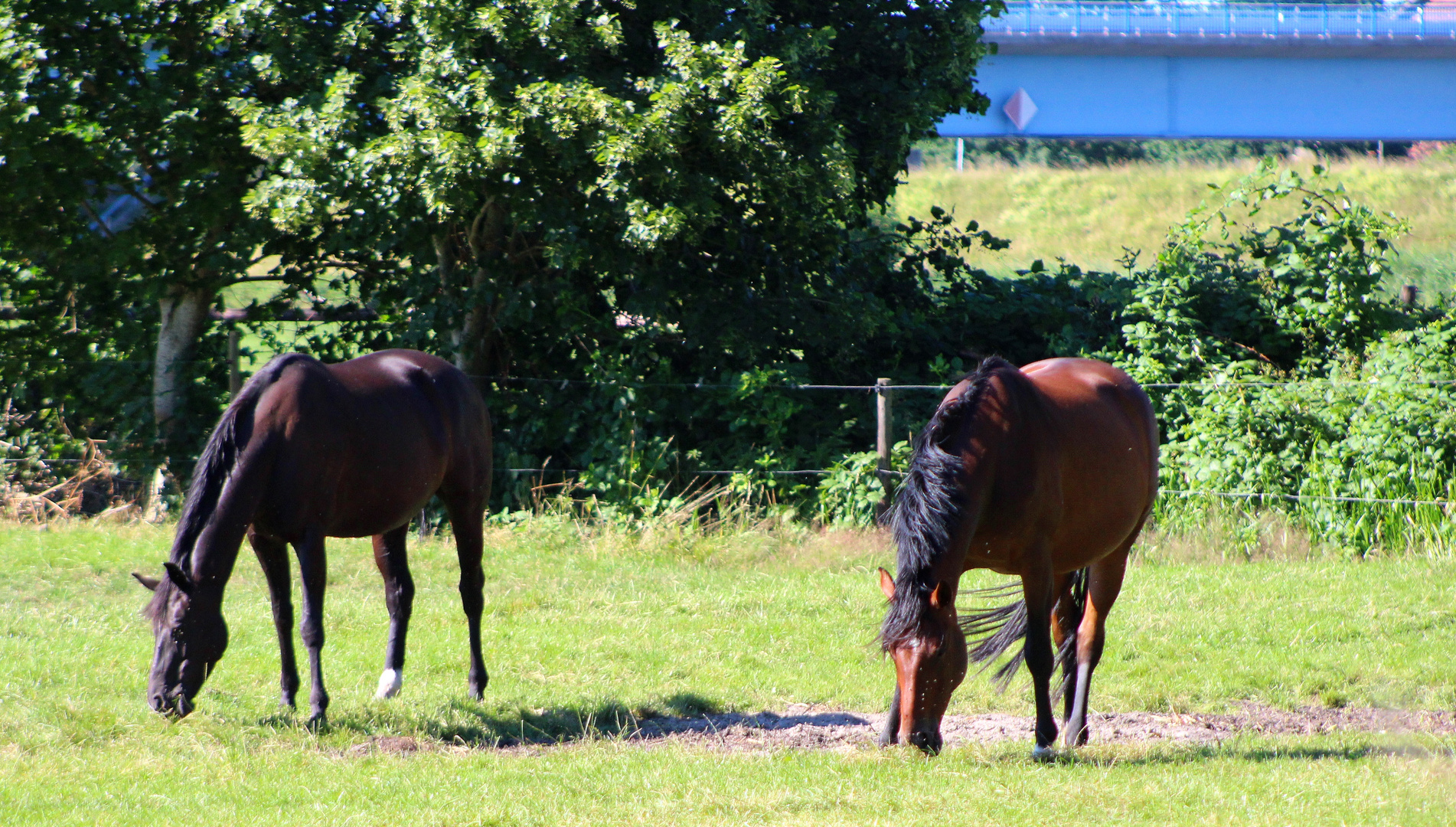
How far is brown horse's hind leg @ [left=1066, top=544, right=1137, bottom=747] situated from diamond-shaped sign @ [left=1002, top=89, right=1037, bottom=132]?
16497 millimetres

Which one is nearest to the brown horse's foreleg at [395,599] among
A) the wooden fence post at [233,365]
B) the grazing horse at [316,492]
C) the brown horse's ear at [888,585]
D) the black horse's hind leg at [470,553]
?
the grazing horse at [316,492]

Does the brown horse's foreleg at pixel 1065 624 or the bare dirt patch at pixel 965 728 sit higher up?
the brown horse's foreleg at pixel 1065 624

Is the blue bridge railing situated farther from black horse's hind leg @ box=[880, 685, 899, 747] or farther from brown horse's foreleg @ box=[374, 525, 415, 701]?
black horse's hind leg @ box=[880, 685, 899, 747]

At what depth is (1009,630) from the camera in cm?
607

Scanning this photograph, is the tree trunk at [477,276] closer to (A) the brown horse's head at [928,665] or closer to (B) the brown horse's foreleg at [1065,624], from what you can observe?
(B) the brown horse's foreleg at [1065,624]

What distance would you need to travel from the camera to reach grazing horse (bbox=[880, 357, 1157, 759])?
479 centimetres

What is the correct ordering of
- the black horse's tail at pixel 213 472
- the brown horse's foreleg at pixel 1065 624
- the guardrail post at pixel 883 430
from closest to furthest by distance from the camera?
the black horse's tail at pixel 213 472, the brown horse's foreleg at pixel 1065 624, the guardrail post at pixel 883 430

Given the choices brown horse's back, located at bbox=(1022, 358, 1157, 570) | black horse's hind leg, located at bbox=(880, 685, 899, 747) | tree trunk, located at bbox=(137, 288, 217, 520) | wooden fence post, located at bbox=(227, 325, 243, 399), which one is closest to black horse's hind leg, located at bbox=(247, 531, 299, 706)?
black horse's hind leg, located at bbox=(880, 685, 899, 747)

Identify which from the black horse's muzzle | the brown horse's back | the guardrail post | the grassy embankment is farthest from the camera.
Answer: the grassy embankment

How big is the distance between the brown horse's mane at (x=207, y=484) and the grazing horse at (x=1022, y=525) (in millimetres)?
2861

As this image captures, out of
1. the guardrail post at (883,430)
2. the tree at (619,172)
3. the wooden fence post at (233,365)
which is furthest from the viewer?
the wooden fence post at (233,365)

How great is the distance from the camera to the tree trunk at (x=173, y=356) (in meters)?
12.0

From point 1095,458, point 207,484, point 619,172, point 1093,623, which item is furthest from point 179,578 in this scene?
point 619,172

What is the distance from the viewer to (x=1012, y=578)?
9.10m
